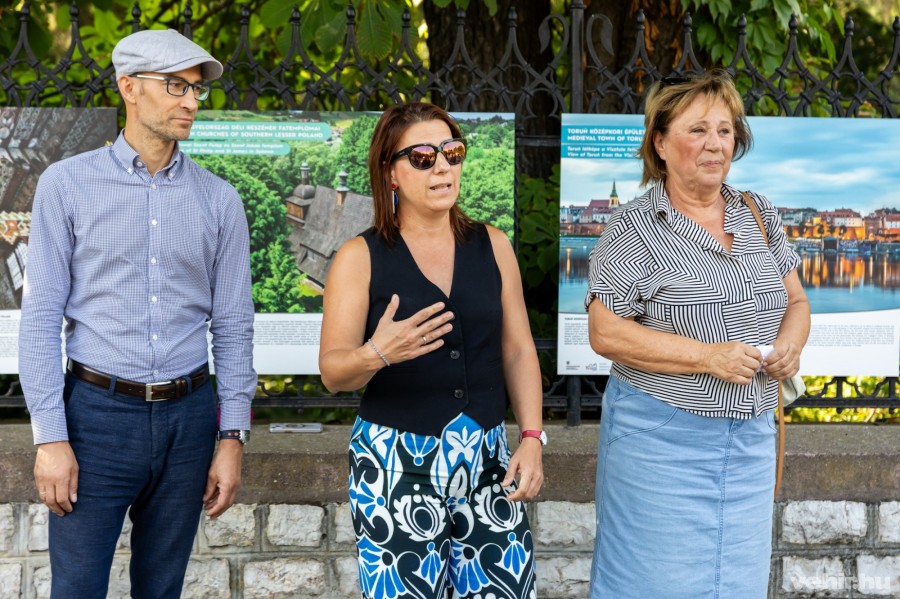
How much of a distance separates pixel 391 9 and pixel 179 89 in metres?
1.93

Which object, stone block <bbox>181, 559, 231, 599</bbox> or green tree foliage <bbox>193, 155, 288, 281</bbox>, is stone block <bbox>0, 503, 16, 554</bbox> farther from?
green tree foliage <bbox>193, 155, 288, 281</bbox>

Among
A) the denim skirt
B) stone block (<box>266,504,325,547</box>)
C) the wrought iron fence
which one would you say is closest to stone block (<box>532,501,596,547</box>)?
the wrought iron fence

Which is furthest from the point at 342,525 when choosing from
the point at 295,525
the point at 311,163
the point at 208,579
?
the point at 311,163

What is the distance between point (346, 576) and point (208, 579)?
1.88 feet

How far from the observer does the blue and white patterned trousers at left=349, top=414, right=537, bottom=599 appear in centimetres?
273

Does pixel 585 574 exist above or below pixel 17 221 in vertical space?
below

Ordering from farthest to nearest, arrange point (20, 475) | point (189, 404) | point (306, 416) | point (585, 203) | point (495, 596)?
point (306, 416) < point (585, 203) < point (20, 475) < point (189, 404) < point (495, 596)

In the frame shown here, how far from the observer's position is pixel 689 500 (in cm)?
296

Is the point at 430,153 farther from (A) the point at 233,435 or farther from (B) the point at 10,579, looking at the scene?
(B) the point at 10,579

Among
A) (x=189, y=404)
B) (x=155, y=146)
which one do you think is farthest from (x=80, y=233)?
(x=189, y=404)

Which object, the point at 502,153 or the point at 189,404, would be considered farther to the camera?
the point at 502,153

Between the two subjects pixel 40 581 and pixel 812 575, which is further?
pixel 812 575

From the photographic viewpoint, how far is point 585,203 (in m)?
4.53

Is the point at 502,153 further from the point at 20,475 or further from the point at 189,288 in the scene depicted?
the point at 20,475
